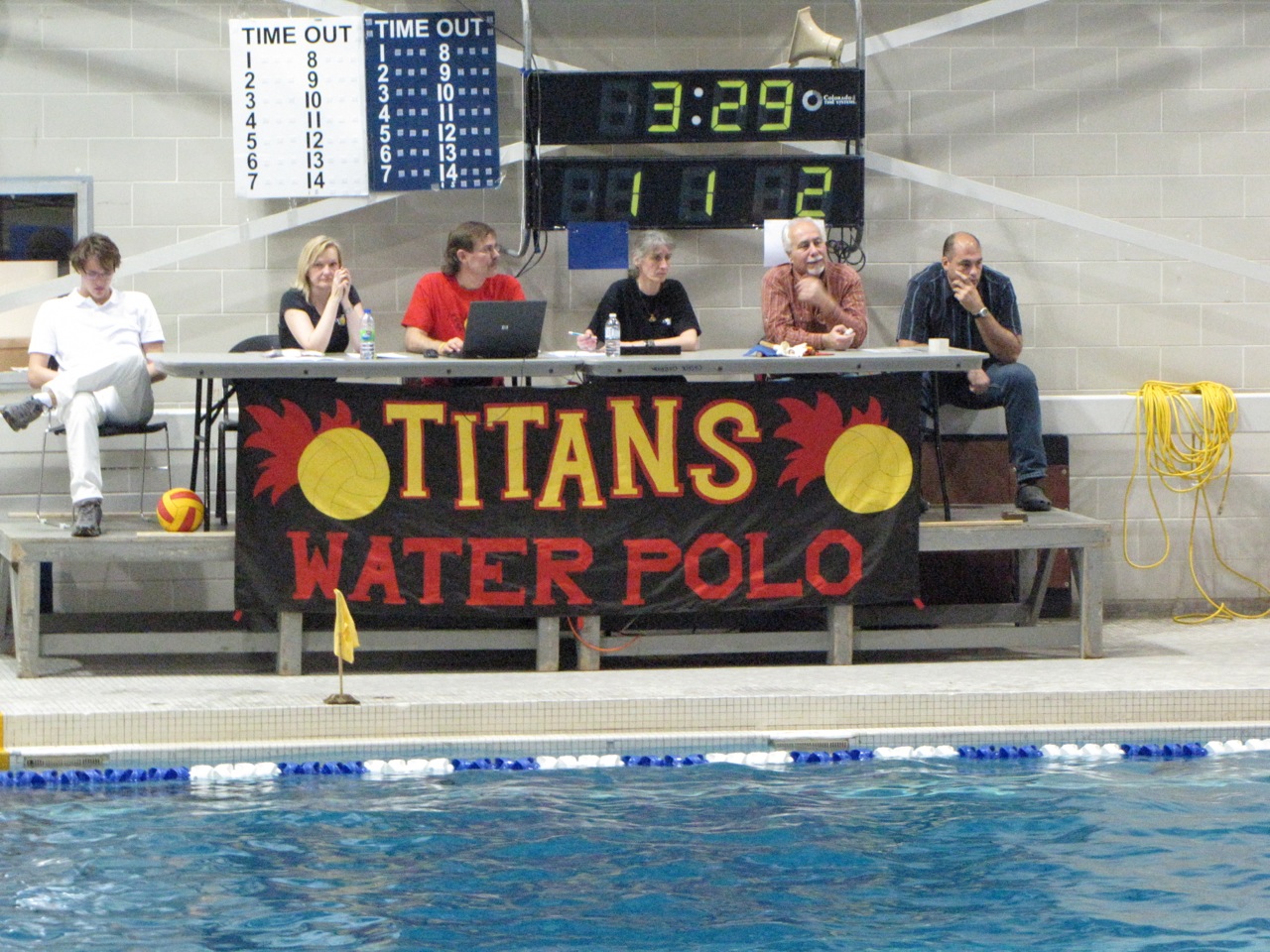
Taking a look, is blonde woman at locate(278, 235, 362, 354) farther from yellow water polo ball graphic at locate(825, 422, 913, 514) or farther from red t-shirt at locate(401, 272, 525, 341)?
yellow water polo ball graphic at locate(825, 422, 913, 514)

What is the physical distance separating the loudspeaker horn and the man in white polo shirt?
310 centimetres

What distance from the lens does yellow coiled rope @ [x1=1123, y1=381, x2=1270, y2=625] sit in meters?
8.18

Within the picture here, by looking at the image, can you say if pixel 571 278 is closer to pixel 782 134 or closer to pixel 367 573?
pixel 782 134

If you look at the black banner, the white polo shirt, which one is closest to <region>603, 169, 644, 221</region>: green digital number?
the black banner

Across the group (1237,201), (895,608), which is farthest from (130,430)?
(1237,201)

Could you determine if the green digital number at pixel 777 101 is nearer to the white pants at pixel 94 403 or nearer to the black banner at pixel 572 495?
the black banner at pixel 572 495

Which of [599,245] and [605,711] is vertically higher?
[599,245]

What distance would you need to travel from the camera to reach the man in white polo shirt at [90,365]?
22.3 feet

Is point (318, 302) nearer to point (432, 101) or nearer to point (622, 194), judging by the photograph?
point (432, 101)

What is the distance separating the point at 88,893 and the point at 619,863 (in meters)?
1.39

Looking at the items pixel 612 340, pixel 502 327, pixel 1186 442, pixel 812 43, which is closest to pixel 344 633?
pixel 502 327

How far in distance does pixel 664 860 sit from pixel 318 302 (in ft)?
11.0

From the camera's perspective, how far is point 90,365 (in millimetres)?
7012

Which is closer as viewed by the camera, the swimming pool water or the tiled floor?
the swimming pool water
